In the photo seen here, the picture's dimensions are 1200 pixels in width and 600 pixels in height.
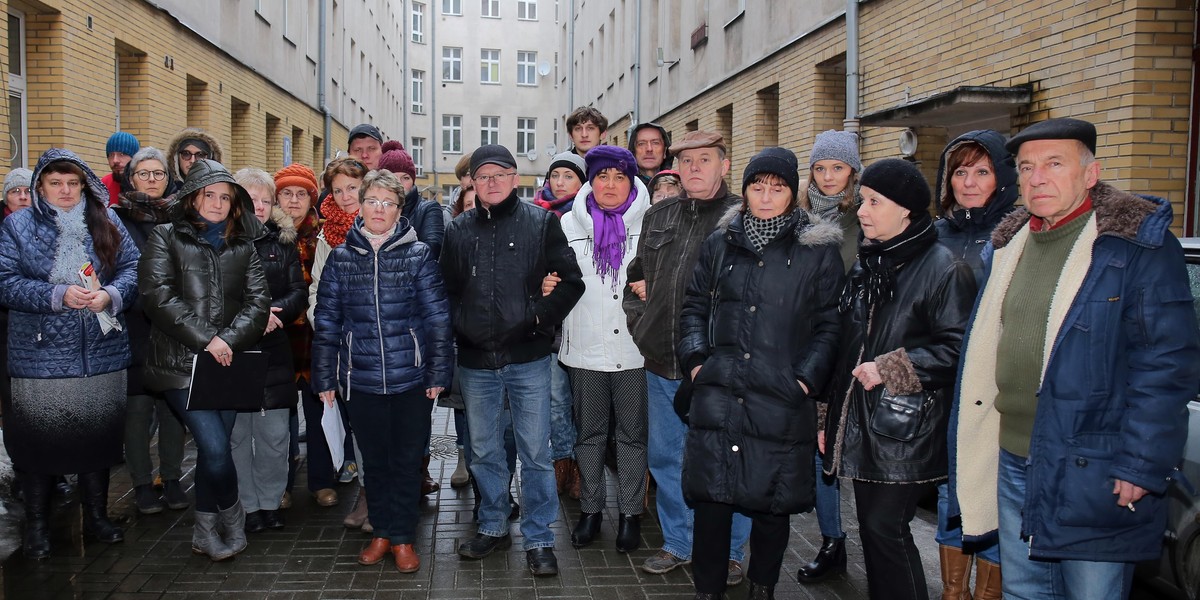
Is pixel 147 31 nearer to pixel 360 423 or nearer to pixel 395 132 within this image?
pixel 360 423

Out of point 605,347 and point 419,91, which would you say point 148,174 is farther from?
point 419,91

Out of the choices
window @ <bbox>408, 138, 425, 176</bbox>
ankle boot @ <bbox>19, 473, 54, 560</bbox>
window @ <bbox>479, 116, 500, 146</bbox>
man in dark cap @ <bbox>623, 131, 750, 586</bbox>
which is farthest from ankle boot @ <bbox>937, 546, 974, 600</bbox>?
window @ <bbox>479, 116, 500, 146</bbox>

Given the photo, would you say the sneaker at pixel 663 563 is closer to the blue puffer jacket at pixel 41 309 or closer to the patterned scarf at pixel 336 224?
the patterned scarf at pixel 336 224

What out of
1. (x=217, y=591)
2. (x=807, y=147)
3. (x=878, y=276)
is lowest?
(x=217, y=591)

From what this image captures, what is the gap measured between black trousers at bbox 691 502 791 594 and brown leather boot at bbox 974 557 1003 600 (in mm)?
812

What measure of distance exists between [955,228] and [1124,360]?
4.95 feet

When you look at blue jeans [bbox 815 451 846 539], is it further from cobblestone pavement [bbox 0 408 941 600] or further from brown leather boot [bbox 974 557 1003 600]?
brown leather boot [bbox 974 557 1003 600]

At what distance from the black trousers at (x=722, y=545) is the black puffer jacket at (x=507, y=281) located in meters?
1.21

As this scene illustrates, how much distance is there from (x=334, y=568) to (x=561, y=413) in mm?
1548

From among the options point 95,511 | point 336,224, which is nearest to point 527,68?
point 336,224

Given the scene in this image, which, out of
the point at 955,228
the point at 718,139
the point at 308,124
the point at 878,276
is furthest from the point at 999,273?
the point at 308,124

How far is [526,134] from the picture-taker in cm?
4450

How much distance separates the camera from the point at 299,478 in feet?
21.1

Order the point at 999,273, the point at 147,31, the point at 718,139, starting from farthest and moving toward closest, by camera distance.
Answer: the point at 147,31, the point at 718,139, the point at 999,273
